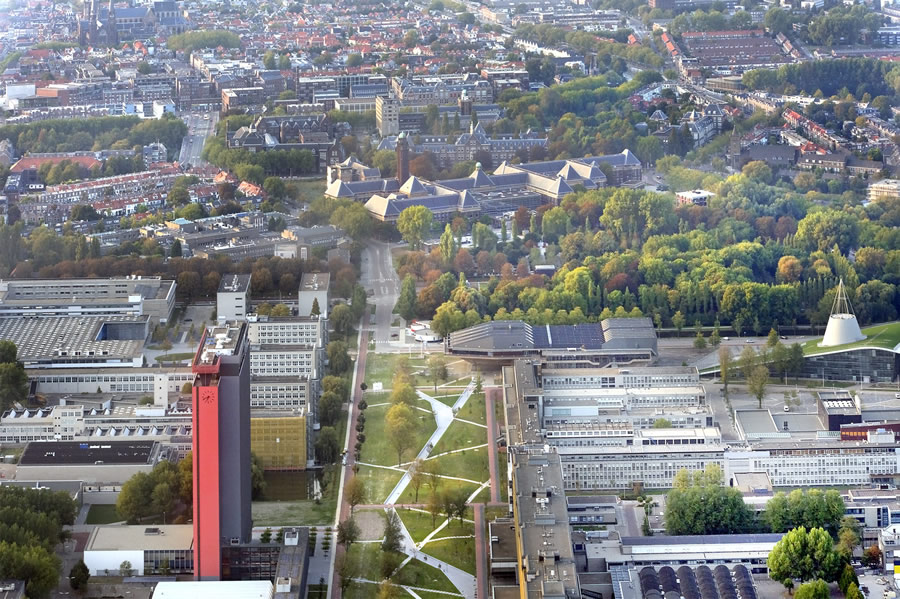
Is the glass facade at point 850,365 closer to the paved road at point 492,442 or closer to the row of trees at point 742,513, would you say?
the paved road at point 492,442

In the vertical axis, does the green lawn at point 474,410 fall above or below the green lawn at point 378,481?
below

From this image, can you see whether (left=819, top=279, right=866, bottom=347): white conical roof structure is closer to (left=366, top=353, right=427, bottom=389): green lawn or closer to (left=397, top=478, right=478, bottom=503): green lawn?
(left=366, top=353, right=427, bottom=389): green lawn

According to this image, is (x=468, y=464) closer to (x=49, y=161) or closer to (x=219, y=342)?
(x=219, y=342)

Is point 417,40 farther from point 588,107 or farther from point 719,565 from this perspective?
point 719,565

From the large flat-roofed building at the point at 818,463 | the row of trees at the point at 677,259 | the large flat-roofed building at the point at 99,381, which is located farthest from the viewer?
the row of trees at the point at 677,259

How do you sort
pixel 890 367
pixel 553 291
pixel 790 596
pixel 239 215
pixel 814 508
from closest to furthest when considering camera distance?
pixel 790 596
pixel 814 508
pixel 890 367
pixel 553 291
pixel 239 215

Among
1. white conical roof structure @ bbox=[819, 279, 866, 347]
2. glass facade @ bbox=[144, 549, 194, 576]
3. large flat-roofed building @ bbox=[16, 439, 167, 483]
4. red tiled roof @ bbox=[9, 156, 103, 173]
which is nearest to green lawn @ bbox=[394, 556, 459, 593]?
glass facade @ bbox=[144, 549, 194, 576]

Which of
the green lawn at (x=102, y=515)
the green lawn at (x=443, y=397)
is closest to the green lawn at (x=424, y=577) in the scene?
the green lawn at (x=102, y=515)

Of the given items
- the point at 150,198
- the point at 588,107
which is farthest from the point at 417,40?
the point at 150,198
